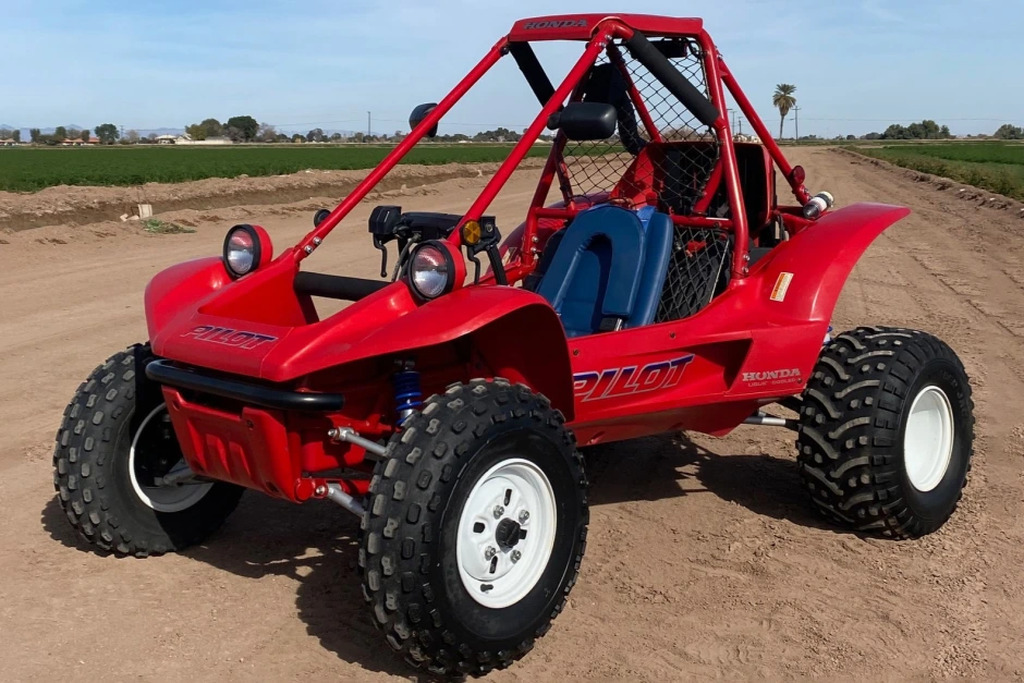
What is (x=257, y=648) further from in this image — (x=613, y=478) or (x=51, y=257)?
(x=51, y=257)

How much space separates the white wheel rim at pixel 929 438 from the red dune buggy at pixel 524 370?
11mm

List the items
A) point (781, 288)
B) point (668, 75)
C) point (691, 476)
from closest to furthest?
point (668, 75)
point (781, 288)
point (691, 476)

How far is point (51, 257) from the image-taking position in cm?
1196

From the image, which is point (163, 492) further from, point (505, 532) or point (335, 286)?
point (505, 532)

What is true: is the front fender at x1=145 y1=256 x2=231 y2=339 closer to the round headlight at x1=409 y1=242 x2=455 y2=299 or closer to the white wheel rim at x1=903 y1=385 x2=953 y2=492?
the round headlight at x1=409 y1=242 x2=455 y2=299

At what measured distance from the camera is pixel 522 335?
3.76 meters

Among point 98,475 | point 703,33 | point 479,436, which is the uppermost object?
point 703,33

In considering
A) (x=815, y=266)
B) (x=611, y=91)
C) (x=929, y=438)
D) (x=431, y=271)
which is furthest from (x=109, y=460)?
(x=929, y=438)

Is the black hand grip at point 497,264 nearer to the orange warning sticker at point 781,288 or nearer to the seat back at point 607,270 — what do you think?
the seat back at point 607,270

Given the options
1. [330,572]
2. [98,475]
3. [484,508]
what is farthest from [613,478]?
[98,475]

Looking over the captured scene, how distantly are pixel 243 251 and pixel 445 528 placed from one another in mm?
1579

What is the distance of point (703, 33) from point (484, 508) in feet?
7.72

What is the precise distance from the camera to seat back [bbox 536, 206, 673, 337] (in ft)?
15.0

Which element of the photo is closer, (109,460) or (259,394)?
(259,394)
